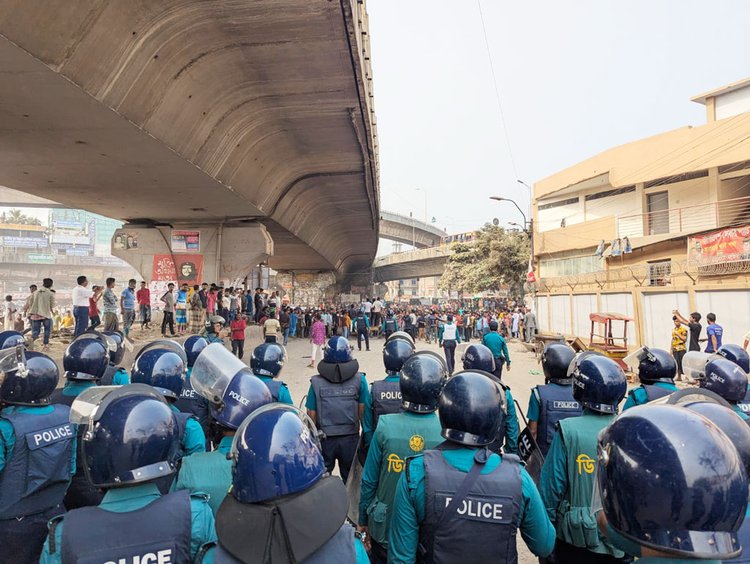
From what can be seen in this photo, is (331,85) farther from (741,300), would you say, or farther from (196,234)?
(741,300)

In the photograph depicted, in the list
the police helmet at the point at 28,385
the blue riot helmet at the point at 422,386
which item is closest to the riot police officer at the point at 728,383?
the blue riot helmet at the point at 422,386

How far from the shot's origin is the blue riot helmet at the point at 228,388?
2781 millimetres

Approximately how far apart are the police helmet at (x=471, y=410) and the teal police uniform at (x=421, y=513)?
0.29 ft

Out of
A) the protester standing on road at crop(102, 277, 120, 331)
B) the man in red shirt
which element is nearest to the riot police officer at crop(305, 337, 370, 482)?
the protester standing on road at crop(102, 277, 120, 331)

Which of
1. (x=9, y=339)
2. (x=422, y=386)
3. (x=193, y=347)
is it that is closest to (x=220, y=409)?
(x=422, y=386)

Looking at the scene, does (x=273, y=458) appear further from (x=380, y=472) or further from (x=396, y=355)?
(x=396, y=355)

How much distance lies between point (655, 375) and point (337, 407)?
2884 mm

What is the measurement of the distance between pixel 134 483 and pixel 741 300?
1603cm

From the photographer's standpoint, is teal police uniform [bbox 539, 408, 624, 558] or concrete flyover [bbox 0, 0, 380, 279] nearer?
teal police uniform [bbox 539, 408, 624, 558]

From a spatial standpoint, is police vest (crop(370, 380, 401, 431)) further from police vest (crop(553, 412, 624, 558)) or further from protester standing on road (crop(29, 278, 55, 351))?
protester standing on road (crop(29, 278, 55, 351))

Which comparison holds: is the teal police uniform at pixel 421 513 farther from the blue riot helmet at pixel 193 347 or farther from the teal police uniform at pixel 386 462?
the blue riot helmet at pixel 193 347

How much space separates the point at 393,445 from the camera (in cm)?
312

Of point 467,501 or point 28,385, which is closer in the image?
point 467,501

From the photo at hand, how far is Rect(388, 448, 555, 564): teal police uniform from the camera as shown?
222 cm
